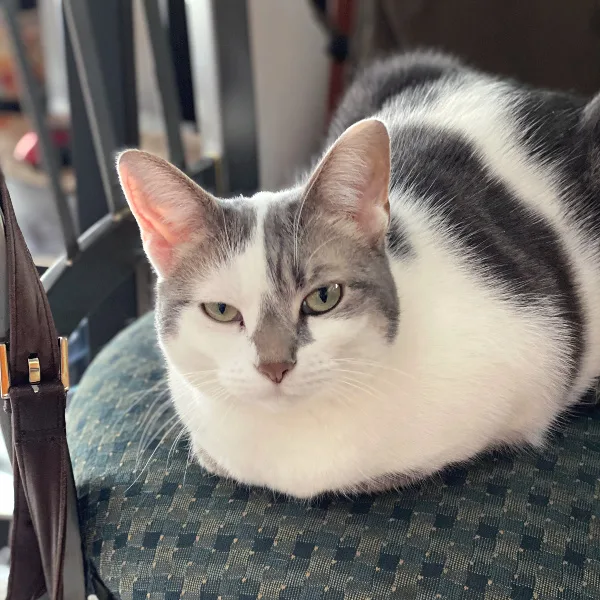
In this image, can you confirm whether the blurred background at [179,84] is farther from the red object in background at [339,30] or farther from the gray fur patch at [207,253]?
the gray fur patch at [207,253]

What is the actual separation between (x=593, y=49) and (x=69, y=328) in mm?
1247

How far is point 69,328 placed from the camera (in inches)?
43.7

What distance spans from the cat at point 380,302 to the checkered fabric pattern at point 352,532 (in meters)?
0.03

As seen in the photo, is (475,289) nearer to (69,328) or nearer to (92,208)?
(69,328)

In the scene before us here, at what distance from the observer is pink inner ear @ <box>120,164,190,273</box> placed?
2.42ft

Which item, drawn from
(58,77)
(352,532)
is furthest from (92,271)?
(58,77)

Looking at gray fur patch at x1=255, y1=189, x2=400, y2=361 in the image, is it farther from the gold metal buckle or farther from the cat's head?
the gold metal buckle

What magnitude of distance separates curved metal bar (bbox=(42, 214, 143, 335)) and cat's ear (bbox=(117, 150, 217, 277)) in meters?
0.31

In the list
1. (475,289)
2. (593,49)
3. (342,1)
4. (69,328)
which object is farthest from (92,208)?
(593,49)

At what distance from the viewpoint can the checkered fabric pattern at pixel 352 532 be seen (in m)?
0.73

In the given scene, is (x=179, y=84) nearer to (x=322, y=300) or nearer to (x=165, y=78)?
(x=165, y=78)

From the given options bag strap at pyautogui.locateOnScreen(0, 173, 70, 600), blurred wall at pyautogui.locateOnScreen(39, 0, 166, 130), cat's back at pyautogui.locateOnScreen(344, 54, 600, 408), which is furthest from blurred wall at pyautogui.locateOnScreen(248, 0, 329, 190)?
bag strap at pyautogui.locateOnScreen(0, 173, 70, 600)

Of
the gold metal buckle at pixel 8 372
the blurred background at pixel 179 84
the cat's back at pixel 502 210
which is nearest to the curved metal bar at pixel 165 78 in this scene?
the blurred background at pixel 179 84

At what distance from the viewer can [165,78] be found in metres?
1.27
